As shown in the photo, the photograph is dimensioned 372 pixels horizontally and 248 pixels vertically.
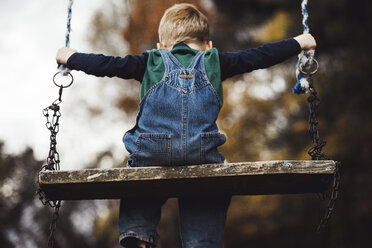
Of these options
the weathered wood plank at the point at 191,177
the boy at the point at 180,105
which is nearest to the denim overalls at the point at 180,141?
the boy at the point at 180,105

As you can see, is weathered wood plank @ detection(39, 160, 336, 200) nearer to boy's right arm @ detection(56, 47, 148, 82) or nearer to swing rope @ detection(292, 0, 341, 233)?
swing rope @ detection(292, 0, 341, 233)

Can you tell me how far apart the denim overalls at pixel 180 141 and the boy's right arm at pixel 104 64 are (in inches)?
5.3

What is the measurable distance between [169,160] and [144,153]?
131mm

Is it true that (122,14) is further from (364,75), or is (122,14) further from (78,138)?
(364,75)

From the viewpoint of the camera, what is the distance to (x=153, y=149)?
7.16 feet

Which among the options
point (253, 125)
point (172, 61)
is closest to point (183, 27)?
point (172, 61)

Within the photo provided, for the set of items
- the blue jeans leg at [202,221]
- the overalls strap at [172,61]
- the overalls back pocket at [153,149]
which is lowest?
the blue jeans leg at [202,221]

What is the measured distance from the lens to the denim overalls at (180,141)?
7.18ft

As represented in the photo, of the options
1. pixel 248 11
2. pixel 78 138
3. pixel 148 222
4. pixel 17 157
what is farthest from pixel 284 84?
pixel 148 222

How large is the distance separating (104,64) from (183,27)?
0.49 meters

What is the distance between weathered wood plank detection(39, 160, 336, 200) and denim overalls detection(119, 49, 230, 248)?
0.10 meters

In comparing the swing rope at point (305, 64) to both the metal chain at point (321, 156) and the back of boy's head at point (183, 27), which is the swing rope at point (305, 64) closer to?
the metal chain at point (321, 156)

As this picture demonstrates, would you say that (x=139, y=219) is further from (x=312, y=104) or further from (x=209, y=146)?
(x=312, y=104)

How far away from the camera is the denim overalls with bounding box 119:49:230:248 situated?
7.18 ft
